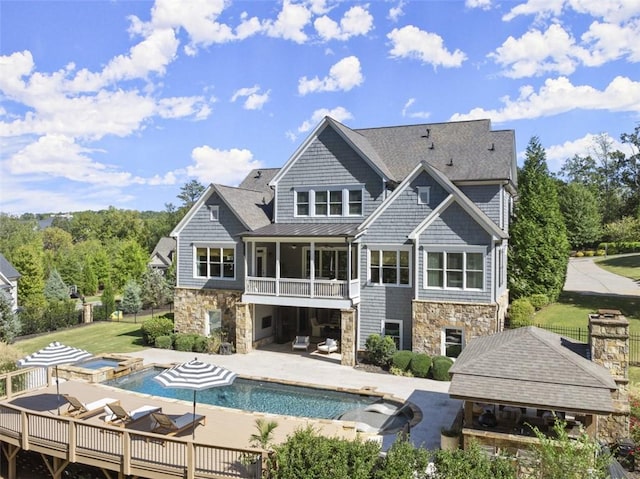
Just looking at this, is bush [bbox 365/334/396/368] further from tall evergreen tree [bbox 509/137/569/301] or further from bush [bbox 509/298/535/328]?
tall evergreen tree [bbox 509/137/569/301]

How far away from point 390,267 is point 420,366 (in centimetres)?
482

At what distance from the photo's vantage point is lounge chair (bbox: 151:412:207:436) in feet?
39.5

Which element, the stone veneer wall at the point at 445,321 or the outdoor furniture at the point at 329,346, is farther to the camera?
the outdoor furniture at the point at 329,346

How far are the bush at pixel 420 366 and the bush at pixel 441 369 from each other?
10.0 inches

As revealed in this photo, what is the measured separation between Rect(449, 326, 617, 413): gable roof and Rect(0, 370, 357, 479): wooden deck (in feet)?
12.9

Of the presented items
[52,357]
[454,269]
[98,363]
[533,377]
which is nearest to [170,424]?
[52,357]

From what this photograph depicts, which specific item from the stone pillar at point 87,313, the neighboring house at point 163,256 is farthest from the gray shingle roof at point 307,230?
the neighboring house at point 163,256

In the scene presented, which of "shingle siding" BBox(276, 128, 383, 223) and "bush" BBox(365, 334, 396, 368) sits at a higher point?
"shingle siding" BBox(276, 128, 383, 223)

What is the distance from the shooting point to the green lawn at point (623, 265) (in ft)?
132

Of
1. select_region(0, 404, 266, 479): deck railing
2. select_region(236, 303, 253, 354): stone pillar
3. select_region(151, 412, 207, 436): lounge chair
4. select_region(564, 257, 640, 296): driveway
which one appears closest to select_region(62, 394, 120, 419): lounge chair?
select_region(0, 404, 266, 479): deck railing

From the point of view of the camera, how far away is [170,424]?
1203cm

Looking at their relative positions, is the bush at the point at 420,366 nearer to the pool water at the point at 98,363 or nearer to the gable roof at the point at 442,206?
the gable roof at the point at 442,206

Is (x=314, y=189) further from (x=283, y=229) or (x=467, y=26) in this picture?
(x=467, y=26)

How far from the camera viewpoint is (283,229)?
77.7 feet
